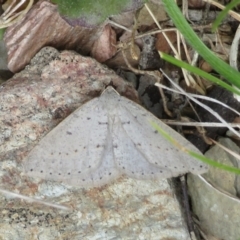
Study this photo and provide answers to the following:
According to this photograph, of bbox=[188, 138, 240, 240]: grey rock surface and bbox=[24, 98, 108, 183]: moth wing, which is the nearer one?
bbox=[24, 98, 108, 183]: moth wing

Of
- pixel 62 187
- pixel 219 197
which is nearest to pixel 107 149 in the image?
pixel 62 187

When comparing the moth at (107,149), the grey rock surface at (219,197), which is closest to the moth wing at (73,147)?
the moth at (107,149)

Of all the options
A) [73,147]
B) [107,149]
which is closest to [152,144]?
[107,149]

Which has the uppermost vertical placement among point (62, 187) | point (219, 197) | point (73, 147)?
point (73, 147)

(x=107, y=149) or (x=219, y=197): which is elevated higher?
(x=107, y=149)

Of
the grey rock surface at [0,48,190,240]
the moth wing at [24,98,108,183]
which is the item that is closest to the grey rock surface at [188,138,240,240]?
the grey rock surface at [0,48,190,240]

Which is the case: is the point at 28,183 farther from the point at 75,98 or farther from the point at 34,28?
the point at 34,28

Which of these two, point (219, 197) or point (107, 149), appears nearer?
point (107, 149)

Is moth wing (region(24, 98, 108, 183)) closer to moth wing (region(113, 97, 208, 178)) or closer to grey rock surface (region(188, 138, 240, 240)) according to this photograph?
moth wing (region(113, 97, 208, 178))

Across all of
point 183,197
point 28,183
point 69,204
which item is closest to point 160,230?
point 183,197

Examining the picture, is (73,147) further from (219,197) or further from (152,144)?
(219,197)

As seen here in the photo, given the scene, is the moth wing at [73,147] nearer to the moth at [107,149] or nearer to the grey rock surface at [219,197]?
the moth at [107,149]
